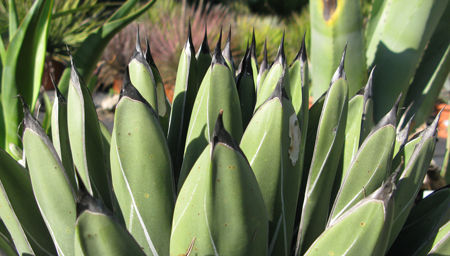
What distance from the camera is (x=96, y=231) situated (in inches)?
18.8

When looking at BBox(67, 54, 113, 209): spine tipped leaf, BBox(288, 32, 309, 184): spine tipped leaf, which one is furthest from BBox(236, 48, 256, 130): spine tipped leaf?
BBox(67, 54, 113, 209): spine tipped leaf

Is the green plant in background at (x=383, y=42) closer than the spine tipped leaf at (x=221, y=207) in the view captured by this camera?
No

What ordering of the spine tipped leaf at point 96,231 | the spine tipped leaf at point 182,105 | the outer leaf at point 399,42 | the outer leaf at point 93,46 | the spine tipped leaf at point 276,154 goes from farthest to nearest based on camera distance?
the outer leaf at point 93,46 < the outer leaf at point 399,42 < the spine tipped leaf at point 182,105 < the spine tipped leaf at point 276,154 < the spine tipped leaf at point 96,231

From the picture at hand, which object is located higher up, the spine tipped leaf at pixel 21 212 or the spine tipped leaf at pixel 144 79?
the spine tipped leaf at pixel 144 79

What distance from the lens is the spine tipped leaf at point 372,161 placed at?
2.14ft

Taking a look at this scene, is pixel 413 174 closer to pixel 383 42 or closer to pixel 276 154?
pixel 276 154

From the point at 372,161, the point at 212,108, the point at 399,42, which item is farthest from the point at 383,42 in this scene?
the point at 212,108

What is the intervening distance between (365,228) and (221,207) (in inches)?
8.8

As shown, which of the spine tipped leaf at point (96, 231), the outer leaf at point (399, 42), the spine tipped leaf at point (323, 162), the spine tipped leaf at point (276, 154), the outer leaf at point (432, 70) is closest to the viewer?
the spine tipped leaf at point (96, 231)

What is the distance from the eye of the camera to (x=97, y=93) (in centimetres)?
809

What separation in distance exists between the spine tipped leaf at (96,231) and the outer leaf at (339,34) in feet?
3.52

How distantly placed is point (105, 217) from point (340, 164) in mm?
559

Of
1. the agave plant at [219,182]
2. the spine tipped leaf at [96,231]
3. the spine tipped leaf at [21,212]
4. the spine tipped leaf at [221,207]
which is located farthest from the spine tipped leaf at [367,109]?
the spine tipped leaf at [21,212]

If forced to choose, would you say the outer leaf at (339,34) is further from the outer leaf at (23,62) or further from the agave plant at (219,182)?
the outer leaf at (23,62)
